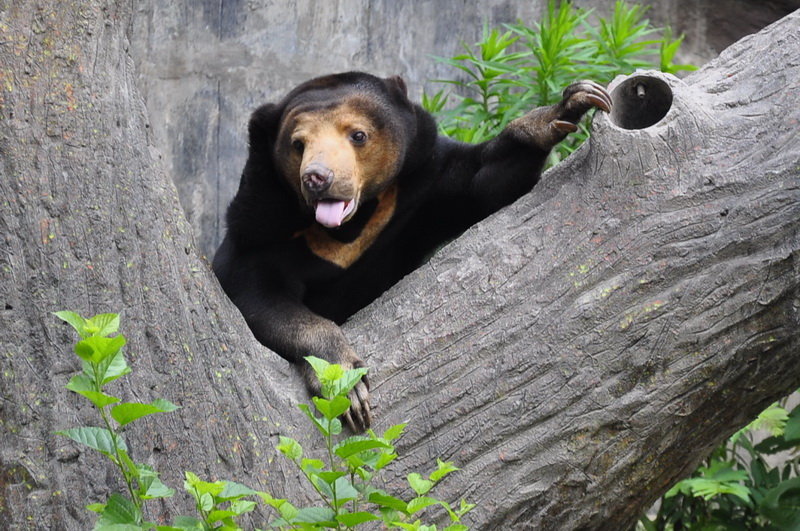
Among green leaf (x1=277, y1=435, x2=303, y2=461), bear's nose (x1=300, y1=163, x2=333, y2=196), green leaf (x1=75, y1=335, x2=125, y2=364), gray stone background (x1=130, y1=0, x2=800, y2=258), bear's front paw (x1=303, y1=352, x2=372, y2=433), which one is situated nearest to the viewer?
green leaf (x1=75, y1=335, x2=125, y2=364)

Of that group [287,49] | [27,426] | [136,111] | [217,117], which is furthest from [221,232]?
[27,426]

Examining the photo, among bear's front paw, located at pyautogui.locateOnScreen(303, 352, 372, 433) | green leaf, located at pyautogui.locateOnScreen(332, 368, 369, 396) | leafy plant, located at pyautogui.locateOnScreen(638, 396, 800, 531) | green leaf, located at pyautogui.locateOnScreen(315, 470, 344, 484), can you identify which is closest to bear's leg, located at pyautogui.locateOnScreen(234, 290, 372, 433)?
bear's front paw, located at pyautogui.locateOnScreen(303, 352, 372, 433)

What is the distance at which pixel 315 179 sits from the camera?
3504mm

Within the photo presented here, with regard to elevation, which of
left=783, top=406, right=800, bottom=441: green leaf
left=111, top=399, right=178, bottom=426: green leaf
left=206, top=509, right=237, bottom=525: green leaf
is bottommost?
left=783, top=406, right=800, bottom=441: green leaf

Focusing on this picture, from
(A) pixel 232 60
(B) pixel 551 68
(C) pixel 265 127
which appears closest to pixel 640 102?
(C) pixel 265 127

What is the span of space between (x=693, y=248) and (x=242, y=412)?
4.16ft

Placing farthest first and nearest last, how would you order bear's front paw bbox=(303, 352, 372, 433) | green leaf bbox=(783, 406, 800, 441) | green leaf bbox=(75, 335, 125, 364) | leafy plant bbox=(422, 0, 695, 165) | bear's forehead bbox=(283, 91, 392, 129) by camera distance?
leafy plant bbox=(422, 0, 695, 165), green leaf bbox=(783, 406, 800, 441), bear's forehead bbox=(283, 91, 392, 129), bear's front paw bbox=(303, 352, 372, 433), green leaf bbox=(75, 335, 125, 364)

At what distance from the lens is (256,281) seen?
12.5 feet

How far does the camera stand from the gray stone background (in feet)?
22.1

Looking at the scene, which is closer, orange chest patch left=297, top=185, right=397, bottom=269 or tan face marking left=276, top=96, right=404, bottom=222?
tan face marking left=276, top=96, right=404, bottom=222

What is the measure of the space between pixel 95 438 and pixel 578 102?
1.90 meters

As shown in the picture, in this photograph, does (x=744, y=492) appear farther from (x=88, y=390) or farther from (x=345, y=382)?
(x=88, y=390)

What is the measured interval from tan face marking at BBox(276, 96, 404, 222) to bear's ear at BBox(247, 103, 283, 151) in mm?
91

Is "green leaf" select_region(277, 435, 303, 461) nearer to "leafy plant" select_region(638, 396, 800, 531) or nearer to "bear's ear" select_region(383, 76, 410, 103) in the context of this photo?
"bear's ear" select_region(383, 76, 410, 103)
